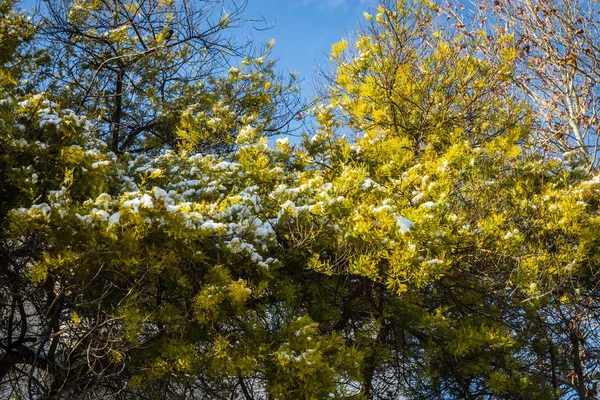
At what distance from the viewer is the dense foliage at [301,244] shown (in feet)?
12.0

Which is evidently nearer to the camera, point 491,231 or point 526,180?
point 491,231

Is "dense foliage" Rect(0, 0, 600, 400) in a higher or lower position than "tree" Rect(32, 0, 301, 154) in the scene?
lower

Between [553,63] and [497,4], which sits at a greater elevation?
[497,4]

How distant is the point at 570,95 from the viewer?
10750 millimetres

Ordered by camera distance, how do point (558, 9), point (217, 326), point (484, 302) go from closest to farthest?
1. point (217, 326)
2. point (484, 302)
3. point (558, 9)

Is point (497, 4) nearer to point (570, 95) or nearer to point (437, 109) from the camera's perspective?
point (570, 95)

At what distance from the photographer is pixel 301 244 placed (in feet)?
14.1

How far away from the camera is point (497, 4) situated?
399 inches

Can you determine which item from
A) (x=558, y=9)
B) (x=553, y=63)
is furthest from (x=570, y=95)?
(x=558, y=9)

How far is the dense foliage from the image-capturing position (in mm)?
3672

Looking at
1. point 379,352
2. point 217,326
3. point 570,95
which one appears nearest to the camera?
point 217,326

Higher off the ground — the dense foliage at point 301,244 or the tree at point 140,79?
the tree at point 140,79

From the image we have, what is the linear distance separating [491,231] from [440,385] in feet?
9.41

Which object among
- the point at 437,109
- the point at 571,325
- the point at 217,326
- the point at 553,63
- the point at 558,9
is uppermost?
the point at 558,9
